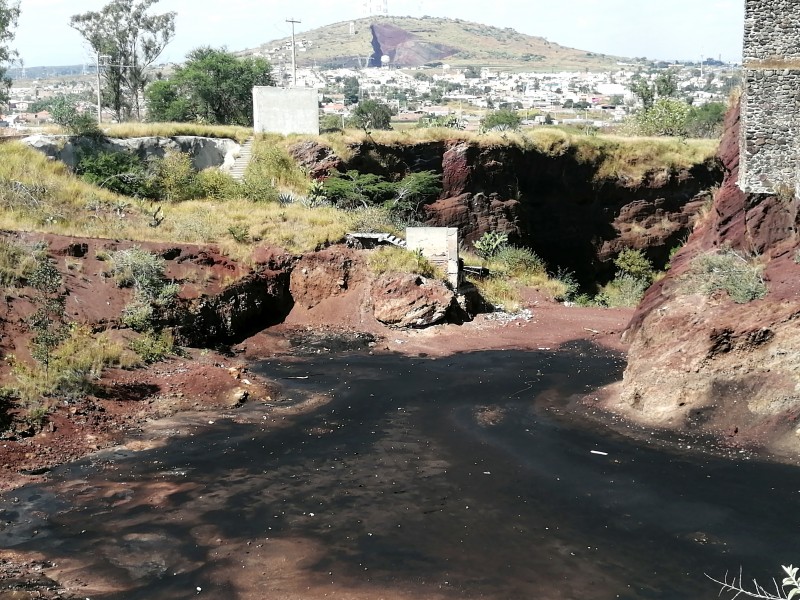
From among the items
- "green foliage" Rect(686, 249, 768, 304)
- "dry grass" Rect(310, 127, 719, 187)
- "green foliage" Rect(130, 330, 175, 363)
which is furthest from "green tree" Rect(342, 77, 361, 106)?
"green foliage" Rect(686, 249, 768, 304)

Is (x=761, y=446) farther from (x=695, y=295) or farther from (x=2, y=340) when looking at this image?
(x=2, y=340)

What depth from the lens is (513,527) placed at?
37.6ft

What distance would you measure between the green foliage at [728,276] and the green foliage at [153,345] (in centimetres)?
1118

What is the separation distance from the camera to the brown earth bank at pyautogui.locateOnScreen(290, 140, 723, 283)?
3456 centimetres

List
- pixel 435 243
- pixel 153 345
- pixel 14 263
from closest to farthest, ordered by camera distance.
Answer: pixel 153 345, pixel 14 263, pixel 435 243

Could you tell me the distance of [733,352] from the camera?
15578 millimetres

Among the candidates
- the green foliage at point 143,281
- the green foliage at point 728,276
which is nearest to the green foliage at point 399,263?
the green foliage at point 143,281

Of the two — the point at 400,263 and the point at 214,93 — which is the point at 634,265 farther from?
the point at 214,93

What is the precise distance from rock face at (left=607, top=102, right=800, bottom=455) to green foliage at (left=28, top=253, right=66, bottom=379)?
11.1 m

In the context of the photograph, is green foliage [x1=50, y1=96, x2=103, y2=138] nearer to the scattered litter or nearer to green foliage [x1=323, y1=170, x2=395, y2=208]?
green foliage [x1=323, y1=170, x2=395, y2=208]

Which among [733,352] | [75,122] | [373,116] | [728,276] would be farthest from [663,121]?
[733,352]

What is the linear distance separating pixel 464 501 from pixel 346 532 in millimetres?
1827

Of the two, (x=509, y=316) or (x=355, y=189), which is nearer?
(x=509, y=316)

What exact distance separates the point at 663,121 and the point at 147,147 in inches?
995
